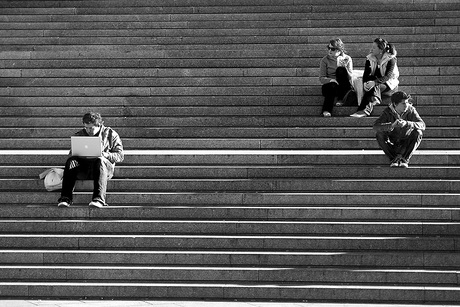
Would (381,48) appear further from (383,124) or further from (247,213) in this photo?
(247,213)

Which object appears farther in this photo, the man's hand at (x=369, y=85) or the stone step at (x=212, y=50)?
the stone step at (x=212, y=50)

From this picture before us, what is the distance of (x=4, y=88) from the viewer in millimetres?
15461

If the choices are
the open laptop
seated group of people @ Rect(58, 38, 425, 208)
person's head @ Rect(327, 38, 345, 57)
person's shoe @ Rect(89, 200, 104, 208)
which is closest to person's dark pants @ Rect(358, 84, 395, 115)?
person's head @ Rect(327, 38, 345, 57)

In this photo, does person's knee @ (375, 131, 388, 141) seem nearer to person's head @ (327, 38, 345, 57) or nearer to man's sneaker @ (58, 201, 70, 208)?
person's head @ (327, 38, 345, 57)

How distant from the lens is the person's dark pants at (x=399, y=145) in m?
12.3

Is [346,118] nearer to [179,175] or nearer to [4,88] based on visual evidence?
[179,175]

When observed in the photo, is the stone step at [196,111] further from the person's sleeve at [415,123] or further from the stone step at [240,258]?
the stone step at [240,258]

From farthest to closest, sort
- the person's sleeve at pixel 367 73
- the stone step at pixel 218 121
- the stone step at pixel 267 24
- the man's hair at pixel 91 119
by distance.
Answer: the stone step at pixel 267 24 → the person's sleeve at pixel 367 73 → the stone step at pixel 218 121 → the man's hair at pixel 91 119

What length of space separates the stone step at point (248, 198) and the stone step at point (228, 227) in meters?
0.33

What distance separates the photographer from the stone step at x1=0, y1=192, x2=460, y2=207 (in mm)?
11867

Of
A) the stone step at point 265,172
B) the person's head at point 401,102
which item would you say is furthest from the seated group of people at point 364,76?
the stone step at point 265,172

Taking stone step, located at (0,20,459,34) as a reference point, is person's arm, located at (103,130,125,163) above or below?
below

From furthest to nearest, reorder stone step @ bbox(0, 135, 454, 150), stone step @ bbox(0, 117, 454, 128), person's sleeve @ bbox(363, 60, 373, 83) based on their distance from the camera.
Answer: person's sleeve @ bbox(363, 60, 373, 83) → stone step @ bbox(0, 117, 454, 128) → stone step @ bbox(0, 135, 454, 150)

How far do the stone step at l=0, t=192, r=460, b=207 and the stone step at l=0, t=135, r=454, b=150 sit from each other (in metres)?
1.44
